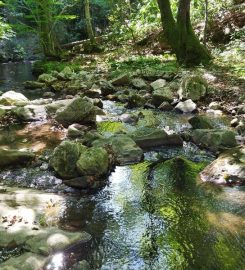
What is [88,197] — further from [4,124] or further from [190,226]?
[4,124]

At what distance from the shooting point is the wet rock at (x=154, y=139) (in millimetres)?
7148

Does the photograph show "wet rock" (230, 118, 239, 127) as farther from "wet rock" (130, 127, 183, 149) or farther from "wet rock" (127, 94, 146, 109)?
"wet rock" (127, 94, 146, 109)

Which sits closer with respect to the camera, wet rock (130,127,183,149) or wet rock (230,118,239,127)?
wet rock (130,127,183,149)

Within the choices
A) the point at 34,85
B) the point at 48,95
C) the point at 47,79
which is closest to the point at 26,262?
the point at 48,95

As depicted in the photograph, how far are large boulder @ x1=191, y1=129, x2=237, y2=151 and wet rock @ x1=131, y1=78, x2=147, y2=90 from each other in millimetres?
5247

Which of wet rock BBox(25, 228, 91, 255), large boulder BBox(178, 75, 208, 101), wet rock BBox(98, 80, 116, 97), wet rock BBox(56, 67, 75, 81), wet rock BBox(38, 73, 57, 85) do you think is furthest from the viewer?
wet rock BBox(56, 67, 75, 81)

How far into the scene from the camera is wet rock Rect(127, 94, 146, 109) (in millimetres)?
10461

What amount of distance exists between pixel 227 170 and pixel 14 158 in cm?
346

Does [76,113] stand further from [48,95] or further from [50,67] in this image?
[50,67]

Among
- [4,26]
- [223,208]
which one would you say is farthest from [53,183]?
[4,26]

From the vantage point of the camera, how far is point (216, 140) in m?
6.94

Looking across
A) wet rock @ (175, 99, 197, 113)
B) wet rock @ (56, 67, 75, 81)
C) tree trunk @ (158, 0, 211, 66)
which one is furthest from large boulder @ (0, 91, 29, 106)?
tree trunk @ (158, 0, 211, 66)

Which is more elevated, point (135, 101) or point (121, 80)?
point (121, 80)

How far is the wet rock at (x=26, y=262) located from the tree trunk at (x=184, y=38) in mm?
11018
